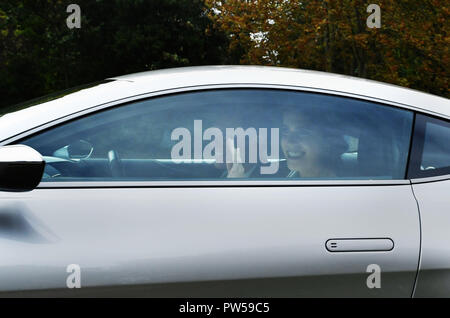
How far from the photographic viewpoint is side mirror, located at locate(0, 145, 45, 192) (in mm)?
2227

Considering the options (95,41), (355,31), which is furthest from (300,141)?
(95,41)

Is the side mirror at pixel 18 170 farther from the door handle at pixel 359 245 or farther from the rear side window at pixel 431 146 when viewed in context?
the rear side window at pixel 431 146

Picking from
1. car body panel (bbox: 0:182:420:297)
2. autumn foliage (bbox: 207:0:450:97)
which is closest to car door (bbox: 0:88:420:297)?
car body panel (bbox: 0:182:420:297)

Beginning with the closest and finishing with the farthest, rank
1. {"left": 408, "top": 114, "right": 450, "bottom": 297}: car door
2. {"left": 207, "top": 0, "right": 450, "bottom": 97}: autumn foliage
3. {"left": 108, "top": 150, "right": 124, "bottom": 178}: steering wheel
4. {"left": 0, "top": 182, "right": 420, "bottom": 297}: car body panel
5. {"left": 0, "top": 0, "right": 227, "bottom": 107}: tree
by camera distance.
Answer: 1. {"left": 0, "top": 182, "right": 420, "bottom": 297}: car body panel
2. {"left": 408, "top": 114, "right": 450, "bottom": 297}: car door
3. {"left": 108, "top": 150, "right": 124, "bottom": 178}: steering wheel
4. {"left": 207, "top": 0, "right": 450, "bottom": 97}: autumn foliage
5. {"left": 0, "top": 0, "right": 227, "bottom": 107}: tree

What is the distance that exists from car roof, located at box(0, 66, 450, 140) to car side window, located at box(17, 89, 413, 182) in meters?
0.04

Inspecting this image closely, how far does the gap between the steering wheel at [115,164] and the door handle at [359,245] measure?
0.77 meters

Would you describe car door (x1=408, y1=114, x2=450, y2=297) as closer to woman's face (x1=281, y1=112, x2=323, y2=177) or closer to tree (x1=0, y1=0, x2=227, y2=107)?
woman's face (x1=281, y1=112, x2=323, y2=177)

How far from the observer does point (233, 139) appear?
247 cm

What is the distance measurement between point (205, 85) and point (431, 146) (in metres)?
0.87

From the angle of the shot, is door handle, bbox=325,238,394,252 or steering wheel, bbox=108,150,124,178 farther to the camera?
steering wheel, bbox=108,150,124,178

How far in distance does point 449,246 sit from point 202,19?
36.7 m

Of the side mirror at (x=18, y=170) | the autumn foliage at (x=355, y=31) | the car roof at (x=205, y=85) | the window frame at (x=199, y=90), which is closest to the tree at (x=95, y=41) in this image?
the autumn foliage at (x=355, y=31)

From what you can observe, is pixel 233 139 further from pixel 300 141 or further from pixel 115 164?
pixel 115 164
